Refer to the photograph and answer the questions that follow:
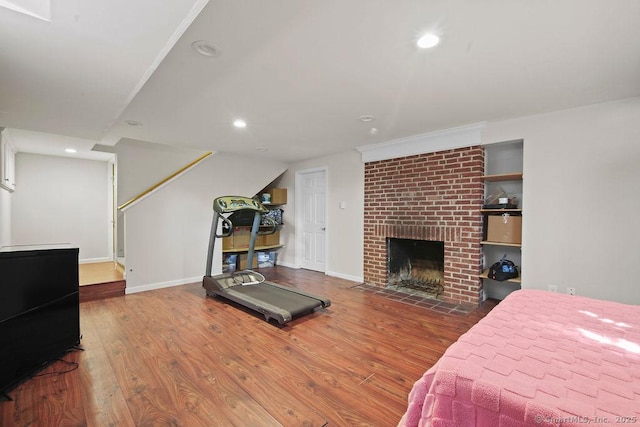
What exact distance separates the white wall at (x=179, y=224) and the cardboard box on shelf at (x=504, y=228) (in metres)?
4.13

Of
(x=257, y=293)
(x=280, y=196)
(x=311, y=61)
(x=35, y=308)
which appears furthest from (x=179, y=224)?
(x=311, y=61)

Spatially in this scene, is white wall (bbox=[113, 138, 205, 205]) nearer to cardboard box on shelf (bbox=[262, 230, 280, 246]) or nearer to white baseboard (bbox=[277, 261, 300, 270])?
cardboard box on shelf (bbox=[262, 230, 280, 246])

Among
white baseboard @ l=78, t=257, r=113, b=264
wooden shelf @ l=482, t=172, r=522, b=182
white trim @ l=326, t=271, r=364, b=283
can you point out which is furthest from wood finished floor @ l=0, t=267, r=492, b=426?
white baseboard @ l=78, t=257, r=113, b=264

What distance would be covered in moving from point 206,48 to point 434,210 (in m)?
3.29

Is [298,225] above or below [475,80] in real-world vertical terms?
below

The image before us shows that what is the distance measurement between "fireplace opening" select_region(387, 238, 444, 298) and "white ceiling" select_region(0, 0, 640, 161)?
6.29ft

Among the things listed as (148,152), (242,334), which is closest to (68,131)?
(148,152)

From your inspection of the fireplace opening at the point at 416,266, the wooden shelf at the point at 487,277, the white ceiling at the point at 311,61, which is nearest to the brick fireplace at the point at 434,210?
the wooden shelf at the point at 487,277

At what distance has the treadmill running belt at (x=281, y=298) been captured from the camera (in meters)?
3.20

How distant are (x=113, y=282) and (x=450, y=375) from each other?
4.51 meters

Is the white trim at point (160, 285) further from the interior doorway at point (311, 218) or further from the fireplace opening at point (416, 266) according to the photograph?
the fireplace opening at point (416, 266)

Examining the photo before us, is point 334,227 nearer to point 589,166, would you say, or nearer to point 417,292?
point 417,292

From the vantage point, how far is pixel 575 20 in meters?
1.58

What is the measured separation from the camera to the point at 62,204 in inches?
202
